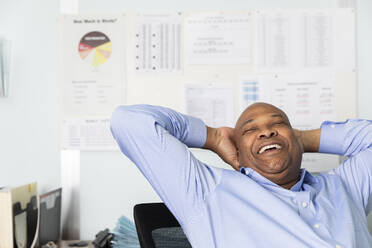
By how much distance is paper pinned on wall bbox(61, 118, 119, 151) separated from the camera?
2.08 metres

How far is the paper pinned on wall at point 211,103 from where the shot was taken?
2.06m

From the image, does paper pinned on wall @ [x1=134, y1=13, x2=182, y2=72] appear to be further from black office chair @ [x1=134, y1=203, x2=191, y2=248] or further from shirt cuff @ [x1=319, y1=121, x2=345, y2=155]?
black office chair @ [x1=134, y1=203, x2=191, y2=248]

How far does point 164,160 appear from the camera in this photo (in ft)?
3.99

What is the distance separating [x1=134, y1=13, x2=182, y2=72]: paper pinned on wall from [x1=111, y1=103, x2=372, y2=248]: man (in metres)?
0.71

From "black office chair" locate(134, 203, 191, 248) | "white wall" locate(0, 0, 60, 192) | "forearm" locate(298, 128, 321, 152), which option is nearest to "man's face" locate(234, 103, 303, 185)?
"forearm" locate(298, 128, 321, 152)

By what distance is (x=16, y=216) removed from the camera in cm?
169

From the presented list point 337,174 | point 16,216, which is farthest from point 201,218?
point 16,216

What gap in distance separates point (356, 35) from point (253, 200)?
1256mm

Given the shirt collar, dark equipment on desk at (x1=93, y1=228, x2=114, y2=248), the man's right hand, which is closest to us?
the shirt collar

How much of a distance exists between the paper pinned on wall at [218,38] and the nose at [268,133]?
77cm

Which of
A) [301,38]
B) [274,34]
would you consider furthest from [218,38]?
[301,38]

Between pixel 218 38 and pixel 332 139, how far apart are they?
2.73 ft

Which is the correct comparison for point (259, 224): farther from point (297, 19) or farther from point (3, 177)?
point (3, 177)

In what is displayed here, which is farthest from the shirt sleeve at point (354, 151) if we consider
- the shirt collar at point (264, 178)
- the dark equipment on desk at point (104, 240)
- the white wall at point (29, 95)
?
the white wall at point (29, 95)
